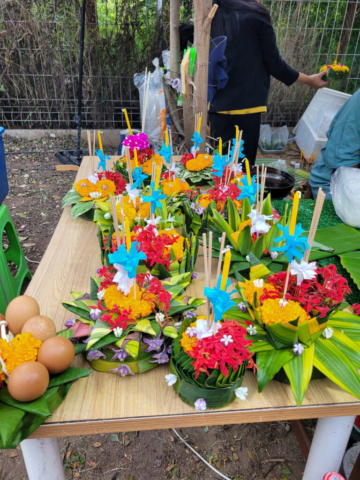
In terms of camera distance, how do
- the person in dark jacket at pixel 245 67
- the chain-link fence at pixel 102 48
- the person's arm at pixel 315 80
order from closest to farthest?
1. the person in dark jacket at pixel 245 67
2. the person's arm at pixel 315 80
3. the chain-link fence at pixel 102 48

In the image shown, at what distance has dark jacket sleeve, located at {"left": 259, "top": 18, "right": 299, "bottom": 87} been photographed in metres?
2.11

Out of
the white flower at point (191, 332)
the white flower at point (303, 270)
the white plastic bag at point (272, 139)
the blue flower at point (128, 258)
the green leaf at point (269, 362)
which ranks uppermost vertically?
the blue flower at point (128, 258)

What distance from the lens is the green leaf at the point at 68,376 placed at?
0.75 metres

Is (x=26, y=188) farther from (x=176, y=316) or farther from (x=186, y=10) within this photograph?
(x=176, y=316)

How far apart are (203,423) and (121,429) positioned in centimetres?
17

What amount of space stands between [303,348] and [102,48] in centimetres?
414

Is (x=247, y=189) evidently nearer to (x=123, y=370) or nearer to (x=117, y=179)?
(x=117, y=179)

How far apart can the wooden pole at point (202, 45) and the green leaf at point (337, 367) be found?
1272mm

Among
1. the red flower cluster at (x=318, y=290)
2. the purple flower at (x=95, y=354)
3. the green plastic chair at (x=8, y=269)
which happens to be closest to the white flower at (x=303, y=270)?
the red flower cluster at (x=318, y=290)

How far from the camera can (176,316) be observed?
94 cm

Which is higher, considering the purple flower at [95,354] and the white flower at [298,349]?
the white flower at [298,349]

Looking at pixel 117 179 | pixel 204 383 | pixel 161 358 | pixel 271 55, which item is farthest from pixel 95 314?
pixel 271 55

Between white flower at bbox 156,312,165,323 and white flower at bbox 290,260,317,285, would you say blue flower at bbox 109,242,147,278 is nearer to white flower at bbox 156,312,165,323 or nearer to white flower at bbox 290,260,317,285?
white flower at bbox 156,312,165,323

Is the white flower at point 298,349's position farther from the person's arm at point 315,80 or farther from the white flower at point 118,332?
the person's arm at point 315,80
